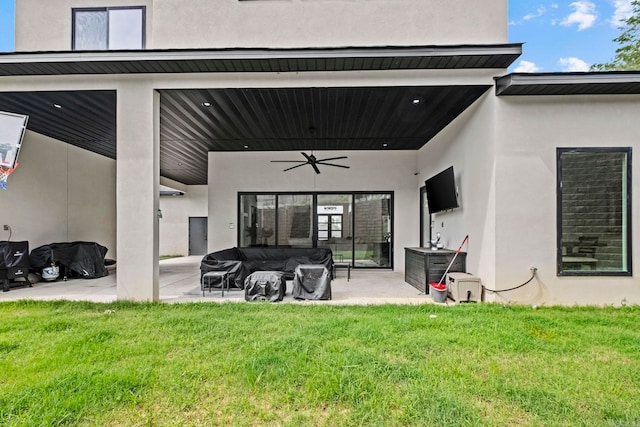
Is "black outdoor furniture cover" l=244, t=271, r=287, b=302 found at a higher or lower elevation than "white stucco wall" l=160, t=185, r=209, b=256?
lower

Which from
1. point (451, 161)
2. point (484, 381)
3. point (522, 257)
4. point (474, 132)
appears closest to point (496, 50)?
point (474, 132)

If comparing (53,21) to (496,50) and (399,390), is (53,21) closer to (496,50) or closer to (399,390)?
(496,50)

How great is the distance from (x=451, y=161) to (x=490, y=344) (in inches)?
161

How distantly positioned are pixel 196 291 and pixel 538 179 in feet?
19.8

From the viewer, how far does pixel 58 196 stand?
7766 millimetres

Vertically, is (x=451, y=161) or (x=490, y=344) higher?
(x=451, y=161)

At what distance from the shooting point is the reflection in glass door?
29.3 feet

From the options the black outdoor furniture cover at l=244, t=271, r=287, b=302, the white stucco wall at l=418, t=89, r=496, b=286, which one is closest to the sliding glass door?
the white stucco wall at l=418, t=89, r=496, b=286

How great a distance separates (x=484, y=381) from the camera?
2.52 m

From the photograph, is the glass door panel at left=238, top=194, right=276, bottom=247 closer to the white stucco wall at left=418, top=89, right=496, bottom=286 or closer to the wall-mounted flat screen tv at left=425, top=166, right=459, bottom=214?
the wall-mounted flat screen tv at left=425, top=166, right=459, bottom=214

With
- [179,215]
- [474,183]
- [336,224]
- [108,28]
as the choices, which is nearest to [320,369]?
[474,183]

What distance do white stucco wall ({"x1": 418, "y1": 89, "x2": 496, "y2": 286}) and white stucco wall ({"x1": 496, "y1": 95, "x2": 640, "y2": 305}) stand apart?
0.13 metres

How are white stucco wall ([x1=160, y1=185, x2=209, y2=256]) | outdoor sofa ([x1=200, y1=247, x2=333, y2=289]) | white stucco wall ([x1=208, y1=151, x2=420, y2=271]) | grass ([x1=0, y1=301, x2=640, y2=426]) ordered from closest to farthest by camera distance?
grass ([x1=0, y1=301, x2=640, y2=426])
outdoor sofa ([x1=200, y1=247, x2=333, y2=289])
white stucco wall ([x1=208, y1=151, x2=420, y2=271])
white stucco wall ([x1=160, y1=185, x2=209, y2=256])

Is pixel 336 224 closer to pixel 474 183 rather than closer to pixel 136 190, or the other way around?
pixel 474 183
